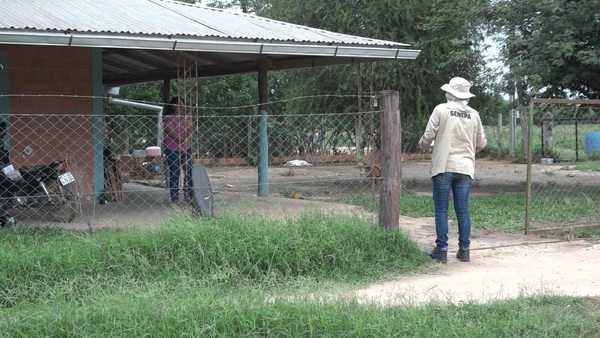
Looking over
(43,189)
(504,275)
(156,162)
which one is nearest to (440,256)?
(504,275)

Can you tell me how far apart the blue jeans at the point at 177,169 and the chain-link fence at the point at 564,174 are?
13.7 ft

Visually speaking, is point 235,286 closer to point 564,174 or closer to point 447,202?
point 447,202

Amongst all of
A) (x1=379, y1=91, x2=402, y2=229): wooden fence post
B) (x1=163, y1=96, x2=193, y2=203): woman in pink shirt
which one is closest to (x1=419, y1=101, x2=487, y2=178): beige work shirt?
(x1=379, y1=91, x2=402, y2=229): wooden fence post

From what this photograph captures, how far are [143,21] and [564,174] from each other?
44.6 feet

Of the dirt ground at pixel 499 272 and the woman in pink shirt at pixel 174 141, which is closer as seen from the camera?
the dirt ground at pixel 499 272

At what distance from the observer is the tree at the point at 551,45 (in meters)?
12.6

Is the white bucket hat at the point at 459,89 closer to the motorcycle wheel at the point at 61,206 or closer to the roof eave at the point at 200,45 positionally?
the roof eave at the point at 200,45

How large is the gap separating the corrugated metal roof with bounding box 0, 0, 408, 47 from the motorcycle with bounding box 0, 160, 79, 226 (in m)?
1.84

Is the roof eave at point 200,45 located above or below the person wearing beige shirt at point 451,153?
above

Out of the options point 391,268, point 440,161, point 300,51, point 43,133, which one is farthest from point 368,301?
point 43,133

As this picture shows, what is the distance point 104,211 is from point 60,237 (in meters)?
3.29

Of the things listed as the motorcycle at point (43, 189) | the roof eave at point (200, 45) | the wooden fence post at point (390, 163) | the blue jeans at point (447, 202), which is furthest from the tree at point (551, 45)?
the motorcycle at point (43, 189)

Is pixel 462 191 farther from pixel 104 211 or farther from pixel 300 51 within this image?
pixel 104 211

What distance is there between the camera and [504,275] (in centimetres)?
727
